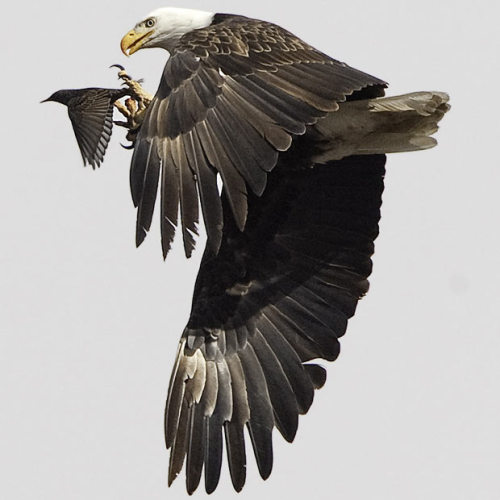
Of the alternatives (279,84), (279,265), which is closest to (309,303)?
(279,265)

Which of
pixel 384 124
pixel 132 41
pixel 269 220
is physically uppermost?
pixel 132 41

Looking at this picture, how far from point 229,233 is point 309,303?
690 millimetres

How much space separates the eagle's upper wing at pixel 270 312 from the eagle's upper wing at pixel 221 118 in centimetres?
146

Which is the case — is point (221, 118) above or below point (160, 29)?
below

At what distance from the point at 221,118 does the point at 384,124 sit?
1409mm

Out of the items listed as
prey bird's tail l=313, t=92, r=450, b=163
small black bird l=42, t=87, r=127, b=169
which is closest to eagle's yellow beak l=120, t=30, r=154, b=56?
small black bird l=42, t=87, r=127, b=169

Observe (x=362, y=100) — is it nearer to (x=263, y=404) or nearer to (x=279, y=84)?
(x=279, y=84)

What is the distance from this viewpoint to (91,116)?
32.4ft

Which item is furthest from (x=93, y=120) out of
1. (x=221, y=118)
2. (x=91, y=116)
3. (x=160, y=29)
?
(x=221, y=118)

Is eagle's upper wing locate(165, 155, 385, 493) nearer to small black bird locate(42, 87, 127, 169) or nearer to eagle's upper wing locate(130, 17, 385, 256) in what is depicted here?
small black bird locate(42, 87, 127, 169)

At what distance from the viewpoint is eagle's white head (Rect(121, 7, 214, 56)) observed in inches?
397

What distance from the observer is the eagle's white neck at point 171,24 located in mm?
10062

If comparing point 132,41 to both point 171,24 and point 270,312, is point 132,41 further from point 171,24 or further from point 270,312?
point 270,312

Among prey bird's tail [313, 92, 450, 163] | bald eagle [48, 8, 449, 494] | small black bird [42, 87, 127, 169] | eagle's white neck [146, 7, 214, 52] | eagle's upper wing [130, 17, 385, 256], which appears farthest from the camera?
eagle's white neck [146, 7, 214, 52]
